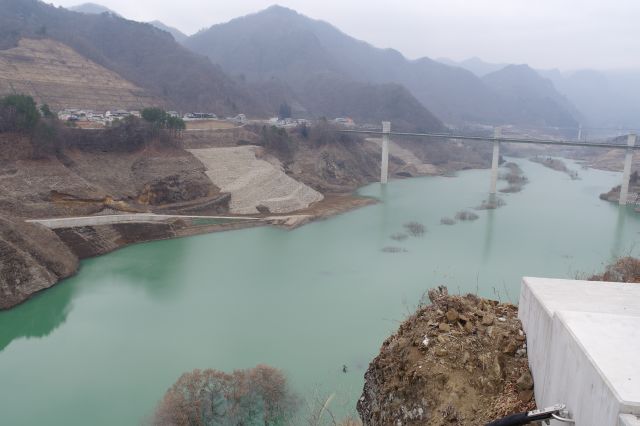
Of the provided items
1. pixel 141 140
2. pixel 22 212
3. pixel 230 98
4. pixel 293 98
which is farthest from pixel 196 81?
pixel 22 212

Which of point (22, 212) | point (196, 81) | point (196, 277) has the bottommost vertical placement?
point (196, 277)

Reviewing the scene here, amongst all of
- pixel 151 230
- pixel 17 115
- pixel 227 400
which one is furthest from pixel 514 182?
pixel 227 400

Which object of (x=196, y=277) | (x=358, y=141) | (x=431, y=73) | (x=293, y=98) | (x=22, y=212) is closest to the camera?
(x=196, y=277)

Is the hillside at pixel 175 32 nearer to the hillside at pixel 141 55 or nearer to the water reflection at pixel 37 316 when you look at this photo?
the hillside at pixel 141 55

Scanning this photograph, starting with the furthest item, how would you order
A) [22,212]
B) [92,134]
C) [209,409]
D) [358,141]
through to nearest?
[358,141]
[92,134]
[22,212]
[209,409]

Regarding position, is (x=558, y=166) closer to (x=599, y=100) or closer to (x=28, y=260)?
(x=28, y=260)

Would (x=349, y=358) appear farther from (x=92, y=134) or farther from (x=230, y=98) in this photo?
(x=230, y=98)

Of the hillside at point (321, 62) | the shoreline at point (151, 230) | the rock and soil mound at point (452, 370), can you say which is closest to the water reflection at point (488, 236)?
the shoreline at point (151, 230)
